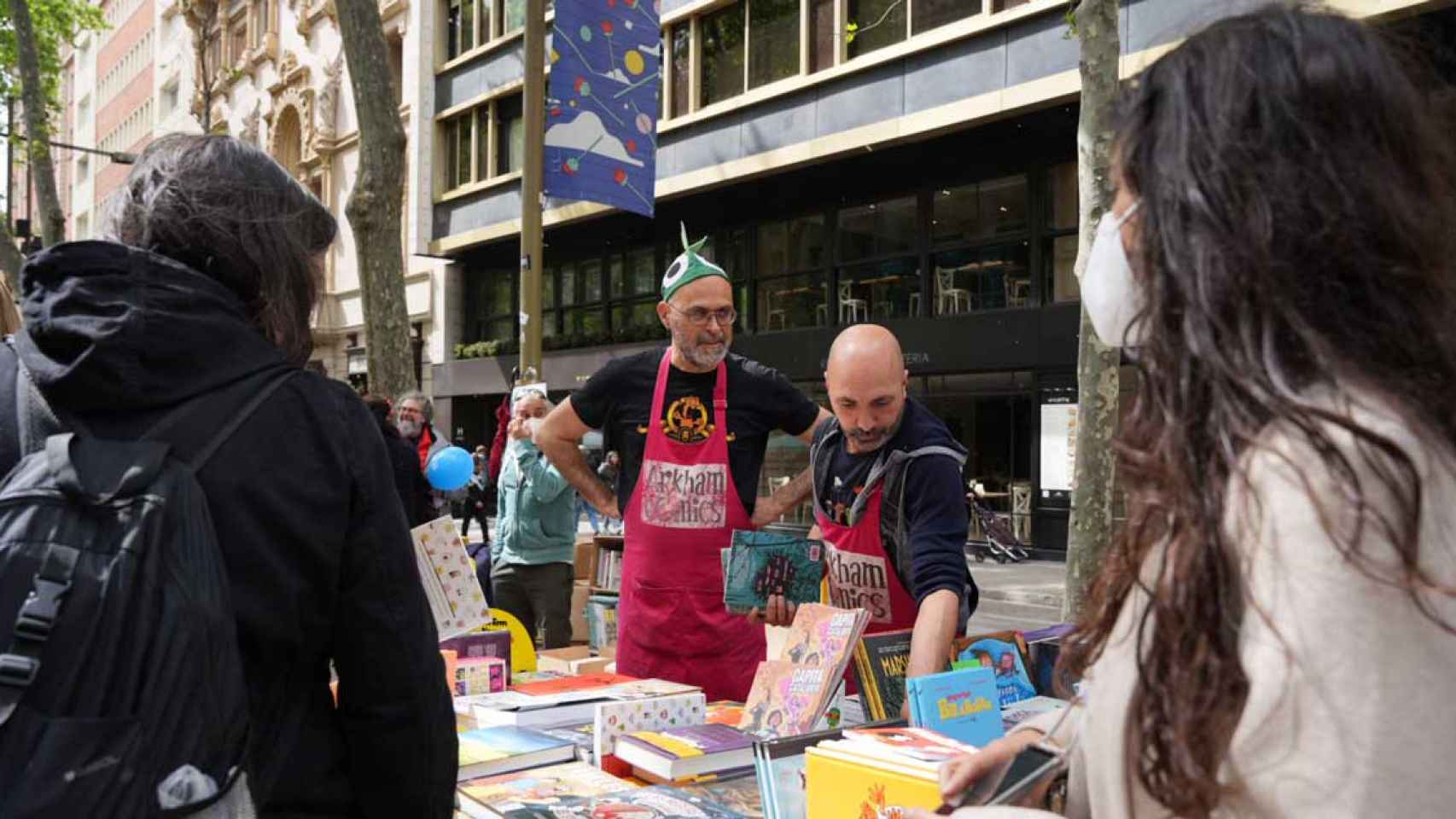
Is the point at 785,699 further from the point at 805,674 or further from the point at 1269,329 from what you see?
the point at 1269,329

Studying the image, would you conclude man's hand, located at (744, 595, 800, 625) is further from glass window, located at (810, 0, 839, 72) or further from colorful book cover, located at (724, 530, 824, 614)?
glass window, located at (810, 0, 839, 72)

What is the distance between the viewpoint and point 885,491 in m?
2.83

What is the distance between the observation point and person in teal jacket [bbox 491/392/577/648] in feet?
20.4

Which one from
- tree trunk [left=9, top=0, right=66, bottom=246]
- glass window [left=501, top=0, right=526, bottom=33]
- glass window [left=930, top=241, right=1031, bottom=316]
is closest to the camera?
tree trunk [left=9, top=0, right=66, bottom=246]

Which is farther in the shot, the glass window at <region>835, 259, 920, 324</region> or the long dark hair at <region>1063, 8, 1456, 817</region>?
the glass window at <region>835, 259, 920, 324</region>

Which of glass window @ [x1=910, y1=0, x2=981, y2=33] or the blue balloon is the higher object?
glass window @ [x1=910, y1=0, x2=981, y2=33]

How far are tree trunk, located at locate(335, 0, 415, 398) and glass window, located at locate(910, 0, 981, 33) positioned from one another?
882cm

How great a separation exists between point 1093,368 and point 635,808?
362 centimetres

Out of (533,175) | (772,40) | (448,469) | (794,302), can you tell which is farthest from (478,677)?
(794,302)

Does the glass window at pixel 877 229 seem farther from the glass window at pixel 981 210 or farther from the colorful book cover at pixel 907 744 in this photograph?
the colorful book cover at pixel 907 744

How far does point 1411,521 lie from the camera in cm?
83

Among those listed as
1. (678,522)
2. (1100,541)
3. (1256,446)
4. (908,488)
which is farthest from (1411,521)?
(1100,541)

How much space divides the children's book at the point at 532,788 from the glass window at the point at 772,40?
1507cm

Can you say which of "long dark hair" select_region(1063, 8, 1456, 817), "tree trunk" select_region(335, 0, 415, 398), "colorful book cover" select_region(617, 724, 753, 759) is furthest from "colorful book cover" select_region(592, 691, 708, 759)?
"tree trunk" select_region(335, 0, 415, 398)
